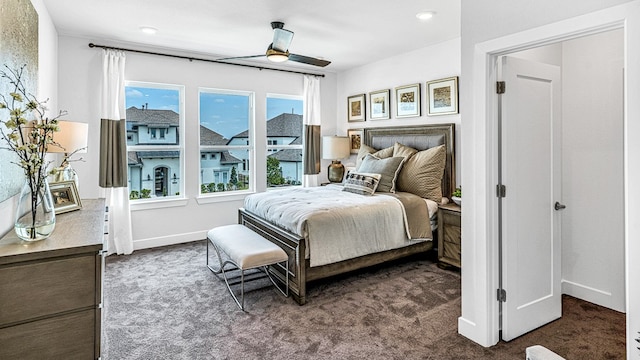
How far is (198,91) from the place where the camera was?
17.0 ft

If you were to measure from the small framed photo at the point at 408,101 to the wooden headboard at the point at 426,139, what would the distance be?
0.22m

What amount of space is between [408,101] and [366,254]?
8.56ft

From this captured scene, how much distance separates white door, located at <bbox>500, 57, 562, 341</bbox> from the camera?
8.03 feet

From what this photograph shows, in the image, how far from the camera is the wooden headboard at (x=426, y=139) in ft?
15.1

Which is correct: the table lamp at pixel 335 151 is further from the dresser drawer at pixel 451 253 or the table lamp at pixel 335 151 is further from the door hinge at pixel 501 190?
the door hinge at pixel 501 190

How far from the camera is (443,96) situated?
4723 millimetres

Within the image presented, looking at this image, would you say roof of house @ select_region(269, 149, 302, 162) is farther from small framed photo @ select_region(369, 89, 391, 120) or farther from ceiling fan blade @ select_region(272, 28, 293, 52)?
ceiling fan blade @ select_region(272, 28, 293, 52)

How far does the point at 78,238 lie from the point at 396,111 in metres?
4.54

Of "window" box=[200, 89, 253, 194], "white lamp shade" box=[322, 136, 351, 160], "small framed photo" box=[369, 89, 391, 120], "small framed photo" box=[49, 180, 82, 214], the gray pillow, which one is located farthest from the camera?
"white lamp shade" box=[322, 136, 351, 160]

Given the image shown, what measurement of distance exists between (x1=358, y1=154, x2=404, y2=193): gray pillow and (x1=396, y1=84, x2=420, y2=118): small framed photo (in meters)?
0.87

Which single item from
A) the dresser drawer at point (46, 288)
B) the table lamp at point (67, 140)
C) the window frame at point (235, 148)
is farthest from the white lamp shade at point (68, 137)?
the window frame at point (235, 148)

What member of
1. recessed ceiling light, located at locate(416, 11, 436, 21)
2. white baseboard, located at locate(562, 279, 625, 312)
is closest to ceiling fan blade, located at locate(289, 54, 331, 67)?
recessed ceiling light, located at locate(416, 11, 436, 21)

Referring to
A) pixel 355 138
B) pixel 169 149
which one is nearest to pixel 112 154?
pixel 169 149

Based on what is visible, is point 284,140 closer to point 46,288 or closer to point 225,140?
point 225,140
